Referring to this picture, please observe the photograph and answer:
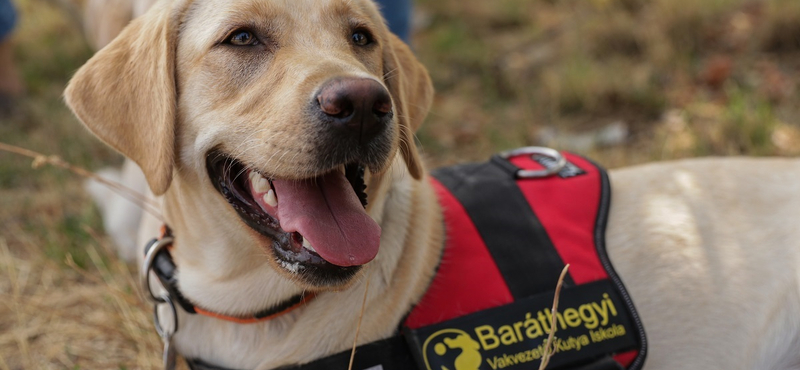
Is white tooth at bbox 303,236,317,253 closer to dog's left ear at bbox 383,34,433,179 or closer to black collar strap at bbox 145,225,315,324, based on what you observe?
black collar strap at bbox 145,225,315,324

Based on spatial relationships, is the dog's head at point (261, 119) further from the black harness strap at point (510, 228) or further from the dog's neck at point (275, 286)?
the black harness strap at point (510, 228)

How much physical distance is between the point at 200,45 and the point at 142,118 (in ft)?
0.99

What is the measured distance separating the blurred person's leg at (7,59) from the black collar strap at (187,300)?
5007mm

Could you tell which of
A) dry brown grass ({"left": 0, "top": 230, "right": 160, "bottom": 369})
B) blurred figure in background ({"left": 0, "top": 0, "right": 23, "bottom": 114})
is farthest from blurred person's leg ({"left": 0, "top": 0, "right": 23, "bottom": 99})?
dry brown grass ({"left": 0, "top": 230, "right": 160, "bottom": 369})

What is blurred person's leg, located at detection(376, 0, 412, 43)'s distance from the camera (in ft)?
15.2

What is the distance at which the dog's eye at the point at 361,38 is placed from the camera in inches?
94.6

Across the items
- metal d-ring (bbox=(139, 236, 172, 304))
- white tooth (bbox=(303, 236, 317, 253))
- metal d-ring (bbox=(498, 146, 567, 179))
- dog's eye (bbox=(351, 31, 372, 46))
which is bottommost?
metal d-ring (bbox=(139, 236, 172, 304))

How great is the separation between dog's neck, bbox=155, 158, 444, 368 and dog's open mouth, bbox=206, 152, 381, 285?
11cm

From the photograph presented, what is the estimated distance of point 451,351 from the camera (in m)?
2.11

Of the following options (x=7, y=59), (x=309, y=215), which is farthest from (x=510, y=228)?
(x=7, y=59)

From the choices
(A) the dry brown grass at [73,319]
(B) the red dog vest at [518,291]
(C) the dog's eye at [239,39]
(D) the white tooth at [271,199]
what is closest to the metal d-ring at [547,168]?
(B) the red dog vest at [518,291]

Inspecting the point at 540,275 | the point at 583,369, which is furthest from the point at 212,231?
the point at 583,369

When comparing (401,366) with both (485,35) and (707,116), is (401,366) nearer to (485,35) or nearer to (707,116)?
(707,116)

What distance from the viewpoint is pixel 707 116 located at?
5047 mm
